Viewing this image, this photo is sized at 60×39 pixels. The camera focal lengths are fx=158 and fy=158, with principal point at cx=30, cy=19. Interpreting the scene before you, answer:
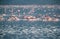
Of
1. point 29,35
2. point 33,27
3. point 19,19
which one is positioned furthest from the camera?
point 19,19

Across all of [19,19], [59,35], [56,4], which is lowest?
[59,35]

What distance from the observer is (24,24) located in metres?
1.89

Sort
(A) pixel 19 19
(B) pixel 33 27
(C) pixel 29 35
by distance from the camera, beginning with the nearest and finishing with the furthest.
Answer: (C) pixel 29 35 → (B) pixel 33 27 → (A) pixel 19 19

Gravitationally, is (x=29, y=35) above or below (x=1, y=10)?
below

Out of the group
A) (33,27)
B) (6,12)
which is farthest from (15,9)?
(33,27)

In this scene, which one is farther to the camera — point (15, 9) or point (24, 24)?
point (15, 9)

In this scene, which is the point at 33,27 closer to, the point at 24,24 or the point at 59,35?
the point at 24,24

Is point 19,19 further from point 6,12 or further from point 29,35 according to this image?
point 29,35

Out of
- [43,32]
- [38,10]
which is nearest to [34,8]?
[38,10]

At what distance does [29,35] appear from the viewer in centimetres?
170

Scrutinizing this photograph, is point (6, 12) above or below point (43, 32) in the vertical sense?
above

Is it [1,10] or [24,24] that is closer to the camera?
[24,24]

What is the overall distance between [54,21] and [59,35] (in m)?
0.26

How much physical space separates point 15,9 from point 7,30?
13.4 inches
